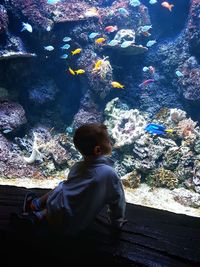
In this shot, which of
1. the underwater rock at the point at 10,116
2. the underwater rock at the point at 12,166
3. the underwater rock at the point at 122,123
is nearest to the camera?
the underwater rock at the point at 12,166

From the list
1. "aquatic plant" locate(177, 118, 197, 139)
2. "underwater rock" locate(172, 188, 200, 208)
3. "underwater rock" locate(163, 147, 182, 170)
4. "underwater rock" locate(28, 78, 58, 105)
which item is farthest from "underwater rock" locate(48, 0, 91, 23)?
"underwater rock" locate(172, 188, 200, 208)

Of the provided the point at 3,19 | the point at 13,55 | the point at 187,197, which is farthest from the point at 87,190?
the point at 3,19

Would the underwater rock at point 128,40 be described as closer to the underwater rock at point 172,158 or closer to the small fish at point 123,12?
the small fish at point 123,12

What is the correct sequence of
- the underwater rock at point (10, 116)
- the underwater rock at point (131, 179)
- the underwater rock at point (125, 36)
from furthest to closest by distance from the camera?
the underwater rock at point (125, 36) → the underwater rock at point (10, 116) → the underwater rock at point (131, 179)

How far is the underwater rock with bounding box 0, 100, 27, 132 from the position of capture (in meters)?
8.88

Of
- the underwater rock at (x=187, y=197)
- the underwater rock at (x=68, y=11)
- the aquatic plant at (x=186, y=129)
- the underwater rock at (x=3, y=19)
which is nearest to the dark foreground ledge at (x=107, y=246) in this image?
the underwater rock at (x=187, y=197)

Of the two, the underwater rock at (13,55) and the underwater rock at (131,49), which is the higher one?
the underwater rock at (131,49)

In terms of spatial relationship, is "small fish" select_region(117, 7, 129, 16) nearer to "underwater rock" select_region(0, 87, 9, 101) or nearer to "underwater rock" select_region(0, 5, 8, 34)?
"underwater rock" select_region(0, 5, 8, 34)

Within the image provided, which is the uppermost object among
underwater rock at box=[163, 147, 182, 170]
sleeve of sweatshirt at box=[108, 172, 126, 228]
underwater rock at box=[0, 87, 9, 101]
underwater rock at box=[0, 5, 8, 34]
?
underwater rock at box=[0, 5, 8, 34]

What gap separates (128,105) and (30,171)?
17.9 ft

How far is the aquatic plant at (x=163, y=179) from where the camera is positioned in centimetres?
819

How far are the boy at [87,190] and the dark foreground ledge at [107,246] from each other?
14cm

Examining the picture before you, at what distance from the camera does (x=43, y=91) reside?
11055 mm

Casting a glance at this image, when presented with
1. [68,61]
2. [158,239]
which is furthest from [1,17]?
[158,239]
